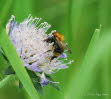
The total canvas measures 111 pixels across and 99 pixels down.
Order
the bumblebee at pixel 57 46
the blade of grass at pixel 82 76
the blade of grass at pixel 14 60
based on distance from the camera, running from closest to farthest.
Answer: the blade of grass at pixel 14 60, the blade of grass at pixel 82 76, the bumblebee at pixel 57 46

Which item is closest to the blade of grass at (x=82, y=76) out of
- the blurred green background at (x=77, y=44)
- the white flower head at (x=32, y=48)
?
the blurred green background at (x=77, y=44)

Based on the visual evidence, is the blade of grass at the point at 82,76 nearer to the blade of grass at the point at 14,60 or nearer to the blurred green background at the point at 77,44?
the blurred green background at the point at 77,44

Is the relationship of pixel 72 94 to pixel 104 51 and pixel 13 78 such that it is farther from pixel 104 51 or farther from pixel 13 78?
pixel 104 51

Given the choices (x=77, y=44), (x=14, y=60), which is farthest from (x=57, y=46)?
(x=77, y=44)

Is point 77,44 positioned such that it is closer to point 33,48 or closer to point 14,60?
point 33,48

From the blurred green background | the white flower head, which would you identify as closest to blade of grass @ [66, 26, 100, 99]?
the blurred green background

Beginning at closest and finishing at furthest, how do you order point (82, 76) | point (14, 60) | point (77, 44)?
point (14, 60), point (82, 76), point (77, 44)

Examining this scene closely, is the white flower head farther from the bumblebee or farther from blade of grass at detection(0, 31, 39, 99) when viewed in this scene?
blade of grass at detection(0, 31, 39, 99)

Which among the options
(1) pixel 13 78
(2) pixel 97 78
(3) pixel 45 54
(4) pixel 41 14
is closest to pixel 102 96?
(2) pixel 97 78
